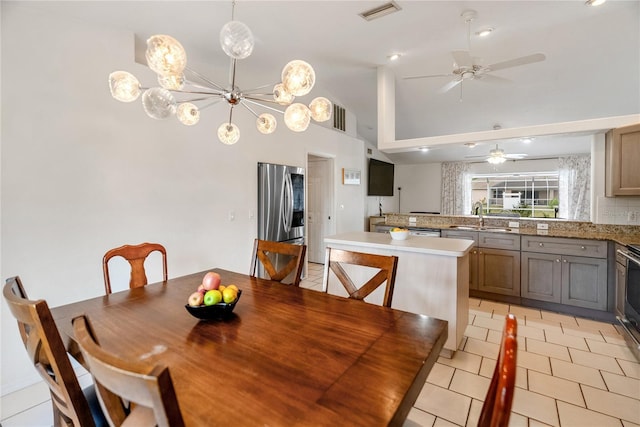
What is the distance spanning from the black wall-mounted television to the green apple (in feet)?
18.3

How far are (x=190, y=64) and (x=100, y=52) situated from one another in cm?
89

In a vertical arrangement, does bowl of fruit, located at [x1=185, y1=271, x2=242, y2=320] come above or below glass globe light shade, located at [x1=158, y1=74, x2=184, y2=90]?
below

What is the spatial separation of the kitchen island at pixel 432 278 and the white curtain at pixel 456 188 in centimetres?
610

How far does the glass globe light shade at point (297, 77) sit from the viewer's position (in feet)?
5.14

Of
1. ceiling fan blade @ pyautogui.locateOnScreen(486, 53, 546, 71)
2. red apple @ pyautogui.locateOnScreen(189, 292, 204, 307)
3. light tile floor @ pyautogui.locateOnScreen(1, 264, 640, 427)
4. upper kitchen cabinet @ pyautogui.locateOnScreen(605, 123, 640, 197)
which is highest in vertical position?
ceiling fan blade @ pyautogui.locateOnScreen(486, 53, 546, 71)

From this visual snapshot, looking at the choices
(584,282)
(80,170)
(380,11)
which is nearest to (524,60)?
(380,11)

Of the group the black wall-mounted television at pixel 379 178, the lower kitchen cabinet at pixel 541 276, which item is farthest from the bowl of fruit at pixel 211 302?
the black wall-mounted television at pixel 379 178

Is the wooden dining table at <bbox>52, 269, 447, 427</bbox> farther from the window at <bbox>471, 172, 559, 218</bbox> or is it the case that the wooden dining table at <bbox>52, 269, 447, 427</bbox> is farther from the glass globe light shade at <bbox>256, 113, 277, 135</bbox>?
the window at <bbox>471, 172, 559, 218</bbox>

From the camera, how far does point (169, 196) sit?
2.91 m

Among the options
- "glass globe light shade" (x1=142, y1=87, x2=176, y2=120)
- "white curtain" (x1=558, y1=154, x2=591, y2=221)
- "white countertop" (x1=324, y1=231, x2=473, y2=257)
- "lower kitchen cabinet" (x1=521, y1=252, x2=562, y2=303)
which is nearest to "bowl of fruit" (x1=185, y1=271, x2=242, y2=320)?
"glass globe light shade" (x1=142, y1=87, x2=176, y2=120)

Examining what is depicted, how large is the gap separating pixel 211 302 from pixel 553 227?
162 inches

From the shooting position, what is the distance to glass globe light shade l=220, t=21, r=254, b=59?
1.40 metres

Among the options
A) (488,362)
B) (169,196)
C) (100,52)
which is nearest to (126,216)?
(169,196)

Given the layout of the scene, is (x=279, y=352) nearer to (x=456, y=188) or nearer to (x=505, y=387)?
(x=505, y=387)
